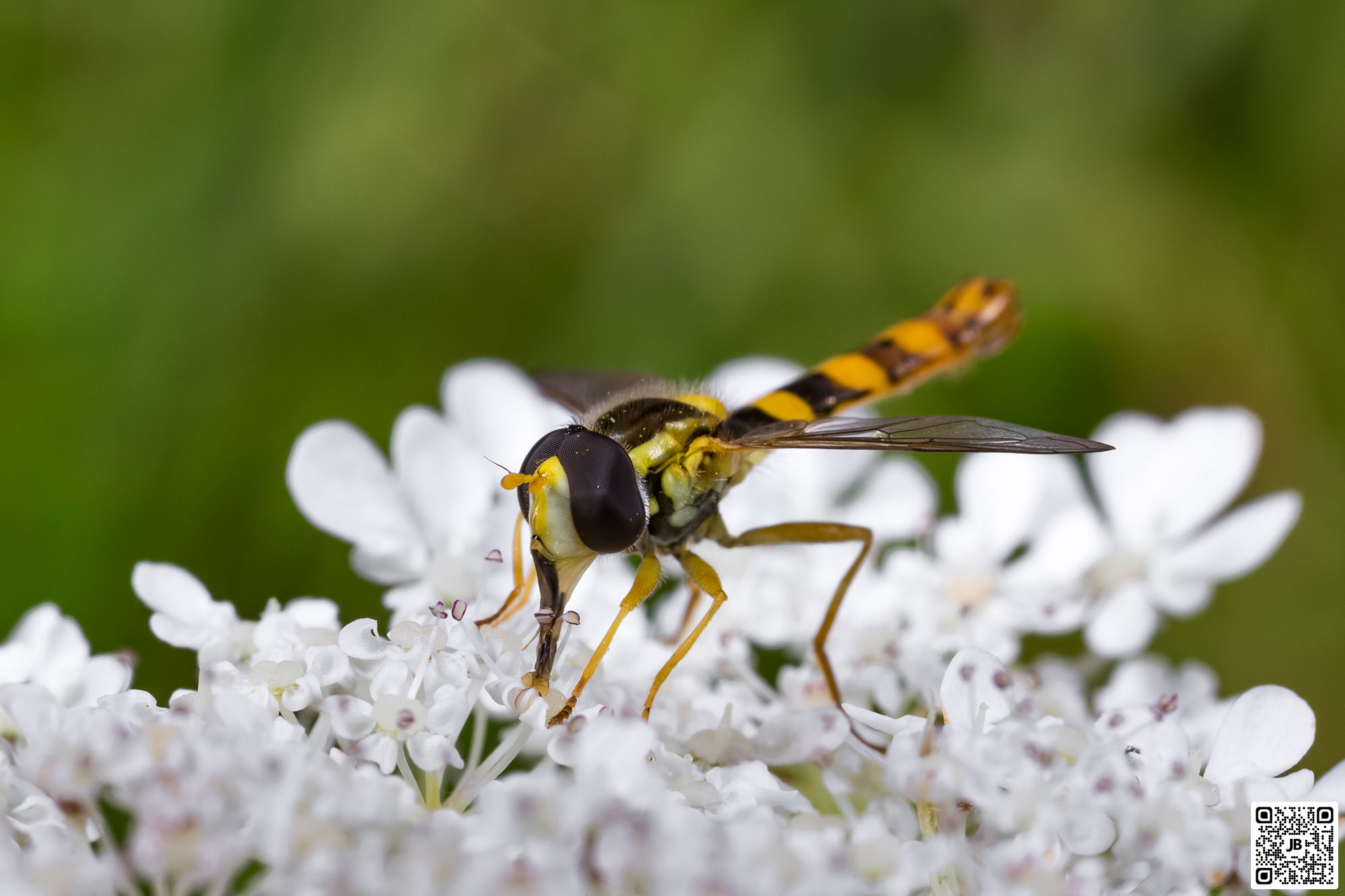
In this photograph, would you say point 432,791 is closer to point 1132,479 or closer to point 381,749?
point 381,749

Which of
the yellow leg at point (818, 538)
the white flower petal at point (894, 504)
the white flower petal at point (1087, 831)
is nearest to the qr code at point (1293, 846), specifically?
the white flower petal at point (1087, 831)

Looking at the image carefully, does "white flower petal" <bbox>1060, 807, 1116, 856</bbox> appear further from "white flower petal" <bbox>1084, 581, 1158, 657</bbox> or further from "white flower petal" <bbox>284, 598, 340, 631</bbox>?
"white flower petal" <bbox>284, 598, 340, 631</bbox>

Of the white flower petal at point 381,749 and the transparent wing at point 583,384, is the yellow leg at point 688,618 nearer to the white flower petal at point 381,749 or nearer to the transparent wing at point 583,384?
the transparent wing at point 583,384

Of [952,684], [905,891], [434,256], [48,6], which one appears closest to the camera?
[905,891]

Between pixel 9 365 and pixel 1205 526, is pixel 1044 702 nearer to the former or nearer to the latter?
pixel 1205 526

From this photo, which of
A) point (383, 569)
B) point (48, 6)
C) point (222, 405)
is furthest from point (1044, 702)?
point (48, 6)

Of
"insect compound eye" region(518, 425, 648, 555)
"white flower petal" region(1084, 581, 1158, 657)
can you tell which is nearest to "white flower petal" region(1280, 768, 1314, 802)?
"white flower petal" region(1084, 581, 1158, 657)

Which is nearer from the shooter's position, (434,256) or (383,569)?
(383,569)

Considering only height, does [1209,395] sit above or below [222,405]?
above
